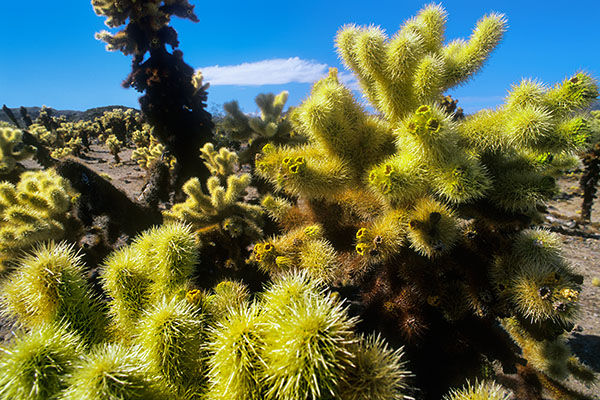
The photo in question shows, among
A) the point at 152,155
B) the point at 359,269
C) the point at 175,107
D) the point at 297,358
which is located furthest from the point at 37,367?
the point at 152,155

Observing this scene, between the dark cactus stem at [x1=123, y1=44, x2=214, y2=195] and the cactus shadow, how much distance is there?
612 centimetres

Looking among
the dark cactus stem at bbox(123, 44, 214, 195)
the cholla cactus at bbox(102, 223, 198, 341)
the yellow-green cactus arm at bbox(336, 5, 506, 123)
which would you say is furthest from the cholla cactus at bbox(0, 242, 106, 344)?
the dark cactus stem at bbox(123, 44, 214, 195)

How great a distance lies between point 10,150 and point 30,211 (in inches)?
102

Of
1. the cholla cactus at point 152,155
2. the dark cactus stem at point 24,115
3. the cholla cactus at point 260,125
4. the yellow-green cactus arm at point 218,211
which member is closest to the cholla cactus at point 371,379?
the yellow-green cactus arm at point 218,211

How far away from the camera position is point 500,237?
6.82ft

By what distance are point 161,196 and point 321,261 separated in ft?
11.7

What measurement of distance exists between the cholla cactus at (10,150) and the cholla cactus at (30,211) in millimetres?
2030

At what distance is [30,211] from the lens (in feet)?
10.6

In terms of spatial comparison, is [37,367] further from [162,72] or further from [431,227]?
[162,72]

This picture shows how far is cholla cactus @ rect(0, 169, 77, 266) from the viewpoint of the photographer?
9.91 feet

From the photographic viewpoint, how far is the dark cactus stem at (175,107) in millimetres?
5133

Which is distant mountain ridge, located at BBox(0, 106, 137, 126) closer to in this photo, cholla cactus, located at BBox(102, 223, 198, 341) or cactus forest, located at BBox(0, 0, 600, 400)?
cactus forest, located at BBox(0, 0, 600, 400)

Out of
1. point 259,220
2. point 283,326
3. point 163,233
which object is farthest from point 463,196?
point 259,220

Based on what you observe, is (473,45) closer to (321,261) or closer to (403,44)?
Result: (403,44)
